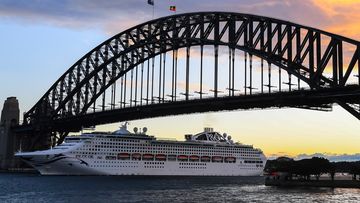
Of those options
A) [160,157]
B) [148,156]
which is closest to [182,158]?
[160,157]

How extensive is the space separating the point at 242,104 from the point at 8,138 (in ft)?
245

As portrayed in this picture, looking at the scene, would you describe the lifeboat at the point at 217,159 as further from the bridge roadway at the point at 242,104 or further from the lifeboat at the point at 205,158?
the bridge roadway at the point at 242,104

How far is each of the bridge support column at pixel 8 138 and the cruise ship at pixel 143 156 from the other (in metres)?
24.4

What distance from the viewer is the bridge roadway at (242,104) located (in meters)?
69.1

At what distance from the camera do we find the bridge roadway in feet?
227

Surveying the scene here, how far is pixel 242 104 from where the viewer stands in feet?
271

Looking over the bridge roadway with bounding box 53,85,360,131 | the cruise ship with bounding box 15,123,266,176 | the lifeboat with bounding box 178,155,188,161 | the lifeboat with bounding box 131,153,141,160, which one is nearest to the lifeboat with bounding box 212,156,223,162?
the cruise ship with bounding box 15,123,266,176

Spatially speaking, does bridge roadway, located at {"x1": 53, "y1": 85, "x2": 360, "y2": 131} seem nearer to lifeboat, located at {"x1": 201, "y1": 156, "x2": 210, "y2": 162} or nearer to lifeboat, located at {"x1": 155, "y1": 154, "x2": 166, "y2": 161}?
lifeboat, located at {"x1": 155, "y1": 154, "x2": 166, "y2": 161}

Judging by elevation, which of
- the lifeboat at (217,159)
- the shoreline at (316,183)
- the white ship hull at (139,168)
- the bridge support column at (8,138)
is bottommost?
the shoreline at (316,183)

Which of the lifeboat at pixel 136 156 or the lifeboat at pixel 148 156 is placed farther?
the lifeboat at pixel 148 156

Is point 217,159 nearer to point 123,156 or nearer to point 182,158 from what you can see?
point 182,158

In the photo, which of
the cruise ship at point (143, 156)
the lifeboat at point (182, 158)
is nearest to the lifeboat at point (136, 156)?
the cruise ship at point (143, 156)

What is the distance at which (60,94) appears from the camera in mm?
136000

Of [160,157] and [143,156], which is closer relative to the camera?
[143,156]
